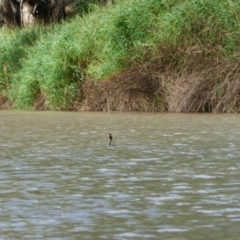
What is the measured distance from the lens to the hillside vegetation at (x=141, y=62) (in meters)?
19.0

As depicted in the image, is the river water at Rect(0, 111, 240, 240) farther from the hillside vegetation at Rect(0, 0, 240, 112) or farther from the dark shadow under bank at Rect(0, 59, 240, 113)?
the hillside vegetation at Rect(0, 0, 240, 112)

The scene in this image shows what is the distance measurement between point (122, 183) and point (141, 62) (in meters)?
12.2

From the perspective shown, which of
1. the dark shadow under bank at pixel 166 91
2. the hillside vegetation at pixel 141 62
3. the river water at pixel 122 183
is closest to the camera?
the river water at pixel 122 183

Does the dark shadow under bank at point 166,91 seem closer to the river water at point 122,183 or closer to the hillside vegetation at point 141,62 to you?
the hillside vegetation at point 141,62

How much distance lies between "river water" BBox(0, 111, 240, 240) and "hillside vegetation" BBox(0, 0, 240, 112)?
13.1 feet

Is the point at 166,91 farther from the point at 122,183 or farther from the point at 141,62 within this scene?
the point at 122,183

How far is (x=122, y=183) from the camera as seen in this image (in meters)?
8.30

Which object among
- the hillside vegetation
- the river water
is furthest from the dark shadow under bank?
the river water

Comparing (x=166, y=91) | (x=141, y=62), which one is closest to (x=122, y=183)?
(x=166, y=91)

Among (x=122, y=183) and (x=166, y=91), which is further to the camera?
(x=166, y=91)

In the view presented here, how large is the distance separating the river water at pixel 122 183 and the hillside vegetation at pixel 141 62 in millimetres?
3986

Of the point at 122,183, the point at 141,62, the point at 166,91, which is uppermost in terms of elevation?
the point at 141,62

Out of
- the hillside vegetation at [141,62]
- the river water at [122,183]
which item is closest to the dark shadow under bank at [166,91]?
the hillside vegetation at [141,62]

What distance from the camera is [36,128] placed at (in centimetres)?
1552
